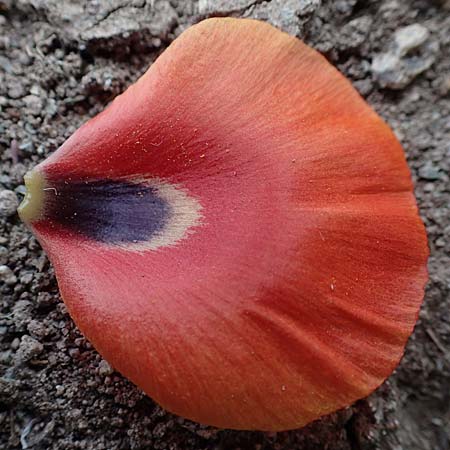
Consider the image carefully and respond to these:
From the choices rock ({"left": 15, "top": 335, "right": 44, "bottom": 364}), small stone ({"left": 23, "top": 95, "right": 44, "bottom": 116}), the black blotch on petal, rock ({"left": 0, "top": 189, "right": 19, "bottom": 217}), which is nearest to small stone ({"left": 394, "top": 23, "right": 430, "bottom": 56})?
the black blotch on petal

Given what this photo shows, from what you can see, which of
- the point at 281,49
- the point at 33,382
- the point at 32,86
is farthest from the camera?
the point at 32,86

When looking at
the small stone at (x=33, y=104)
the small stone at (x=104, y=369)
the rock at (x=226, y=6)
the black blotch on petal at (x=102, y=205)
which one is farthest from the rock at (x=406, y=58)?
the small stone at (x=104, y=369)

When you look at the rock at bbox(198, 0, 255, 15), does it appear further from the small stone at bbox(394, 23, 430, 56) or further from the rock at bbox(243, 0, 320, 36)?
the small stone at bbox(394, 23, 430, 56)

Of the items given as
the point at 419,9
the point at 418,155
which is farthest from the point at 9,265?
the point at 419,9

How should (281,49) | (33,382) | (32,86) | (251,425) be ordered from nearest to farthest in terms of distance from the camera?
(251,425), (281,49), (33,382), (32,86)

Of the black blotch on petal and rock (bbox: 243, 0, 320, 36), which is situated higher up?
rock (bbox: 243, 0, 320, 36)

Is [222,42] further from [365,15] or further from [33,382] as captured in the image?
[33,382]

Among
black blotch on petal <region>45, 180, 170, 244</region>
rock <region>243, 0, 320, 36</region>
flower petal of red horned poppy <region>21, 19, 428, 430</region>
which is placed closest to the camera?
flower petal of red horned poppy <region>21, 19, 428, 430</region>

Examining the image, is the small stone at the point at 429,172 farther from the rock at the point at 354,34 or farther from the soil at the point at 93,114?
the rock at the point at 354,34
